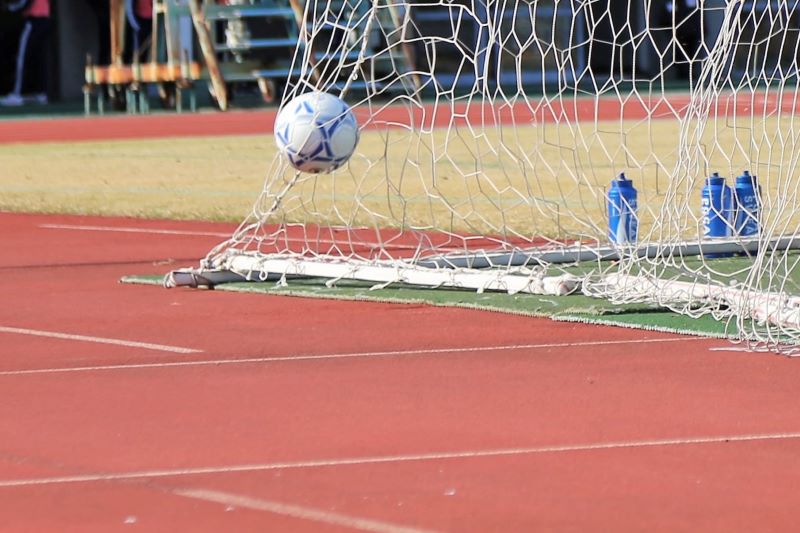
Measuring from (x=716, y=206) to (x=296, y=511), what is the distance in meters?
6.14

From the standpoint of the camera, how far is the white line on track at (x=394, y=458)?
478 centimetres

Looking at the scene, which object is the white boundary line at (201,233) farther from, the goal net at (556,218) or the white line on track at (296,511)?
the white line on track at (296,511)

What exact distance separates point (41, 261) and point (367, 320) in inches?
132

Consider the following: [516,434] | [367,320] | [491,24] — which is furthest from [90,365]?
[491,24]

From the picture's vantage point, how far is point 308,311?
809cm

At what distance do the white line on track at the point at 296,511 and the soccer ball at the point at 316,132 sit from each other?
4422 millimetres

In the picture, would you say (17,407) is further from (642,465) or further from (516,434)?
(642,465)

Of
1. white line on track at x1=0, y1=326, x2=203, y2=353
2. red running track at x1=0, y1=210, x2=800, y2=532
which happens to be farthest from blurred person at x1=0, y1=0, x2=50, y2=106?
white line on track at x1=0, y1=326, x2=203, y2=353

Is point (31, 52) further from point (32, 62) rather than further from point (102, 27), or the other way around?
point (102, 27)

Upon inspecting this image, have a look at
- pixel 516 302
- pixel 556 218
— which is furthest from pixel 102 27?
pixel 516 302

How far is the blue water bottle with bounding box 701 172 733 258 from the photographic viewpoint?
32.3ft

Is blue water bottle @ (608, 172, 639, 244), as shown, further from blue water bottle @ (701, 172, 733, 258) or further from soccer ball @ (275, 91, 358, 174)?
soccer ball @ (275, 91, 358, 174)

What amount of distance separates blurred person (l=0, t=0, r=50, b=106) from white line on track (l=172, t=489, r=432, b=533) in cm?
3491

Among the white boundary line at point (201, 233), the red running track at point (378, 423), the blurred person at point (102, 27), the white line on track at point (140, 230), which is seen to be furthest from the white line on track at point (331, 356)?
the blurred person at point (102, 27)
